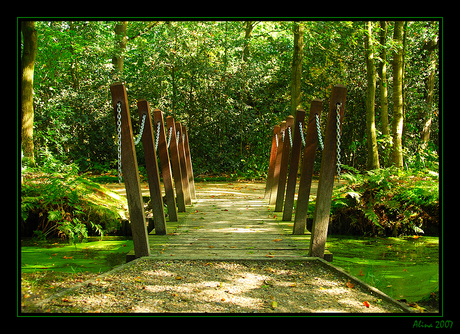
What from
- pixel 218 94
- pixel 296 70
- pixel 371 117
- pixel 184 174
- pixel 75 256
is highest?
pixel 296 70

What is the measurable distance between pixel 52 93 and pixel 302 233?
14144 millimetres

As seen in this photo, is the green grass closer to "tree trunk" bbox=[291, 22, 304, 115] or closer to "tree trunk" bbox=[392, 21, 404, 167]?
"tree trunk" bbox=[392, 21, 404, 167]

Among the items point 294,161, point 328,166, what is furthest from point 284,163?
point 328,166

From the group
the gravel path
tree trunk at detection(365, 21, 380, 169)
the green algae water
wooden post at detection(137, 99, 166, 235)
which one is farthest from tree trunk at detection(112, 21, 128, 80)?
the gravel path

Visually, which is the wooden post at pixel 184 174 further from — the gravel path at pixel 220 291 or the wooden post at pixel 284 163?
the gravel path at pixel 220 291

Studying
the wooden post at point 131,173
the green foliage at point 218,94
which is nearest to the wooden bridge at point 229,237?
the wooden post at point 131,173

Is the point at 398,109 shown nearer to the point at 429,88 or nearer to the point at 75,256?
the point at 429,88

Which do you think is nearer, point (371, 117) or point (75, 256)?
point (75, 256)

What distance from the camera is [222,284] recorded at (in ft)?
10.8

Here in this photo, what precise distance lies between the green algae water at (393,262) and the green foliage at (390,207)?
0.94 ft

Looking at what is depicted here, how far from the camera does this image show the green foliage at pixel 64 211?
6195 mm

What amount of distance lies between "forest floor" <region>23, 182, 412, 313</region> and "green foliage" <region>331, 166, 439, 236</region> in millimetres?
2464

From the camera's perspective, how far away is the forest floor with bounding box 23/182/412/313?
2756mm

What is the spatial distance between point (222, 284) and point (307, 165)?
2.20 meters
